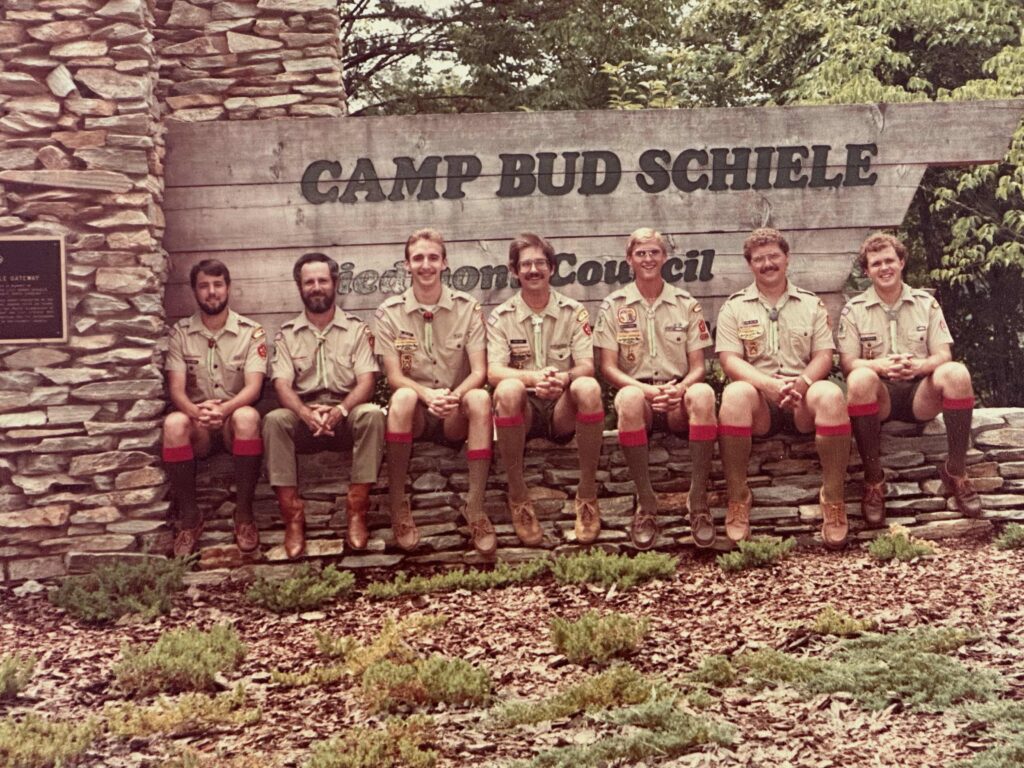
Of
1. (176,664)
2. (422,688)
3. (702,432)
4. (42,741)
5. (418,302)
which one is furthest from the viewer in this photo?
(418,302)

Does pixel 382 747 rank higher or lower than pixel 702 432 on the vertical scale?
lower

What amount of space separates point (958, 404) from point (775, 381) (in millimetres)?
994

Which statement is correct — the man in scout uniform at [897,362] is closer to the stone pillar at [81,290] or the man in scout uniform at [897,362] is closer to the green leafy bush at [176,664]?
the green leafy bush at [176,664]

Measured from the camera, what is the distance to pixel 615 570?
18.5 feet

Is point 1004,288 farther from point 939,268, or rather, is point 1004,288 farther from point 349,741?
point 349,741

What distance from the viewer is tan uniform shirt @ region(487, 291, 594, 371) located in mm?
6168

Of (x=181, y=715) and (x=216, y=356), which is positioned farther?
(x=216, y=356)

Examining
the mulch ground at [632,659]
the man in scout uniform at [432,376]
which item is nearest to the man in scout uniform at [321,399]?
the man in scout uniform at [432,376]

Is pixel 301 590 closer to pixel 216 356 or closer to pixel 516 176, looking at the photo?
pixel 216 356

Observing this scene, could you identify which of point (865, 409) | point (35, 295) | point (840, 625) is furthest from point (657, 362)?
point (35, 295)

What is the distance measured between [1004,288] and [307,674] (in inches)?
449

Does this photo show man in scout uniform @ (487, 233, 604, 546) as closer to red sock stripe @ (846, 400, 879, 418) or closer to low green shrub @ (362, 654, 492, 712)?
red sock stripe @ (846, 400, 879, 418)

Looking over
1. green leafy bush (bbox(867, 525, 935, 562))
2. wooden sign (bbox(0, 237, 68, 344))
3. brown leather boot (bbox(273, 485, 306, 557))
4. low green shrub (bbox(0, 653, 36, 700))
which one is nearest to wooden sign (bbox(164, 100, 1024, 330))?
wooden sign (bbox(0, 237, 68, 344))

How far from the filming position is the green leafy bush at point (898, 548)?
19.1 ft
